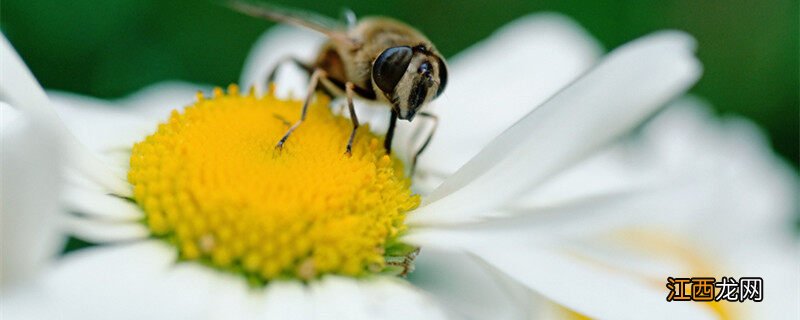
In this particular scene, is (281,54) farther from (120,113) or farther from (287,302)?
(287,302)

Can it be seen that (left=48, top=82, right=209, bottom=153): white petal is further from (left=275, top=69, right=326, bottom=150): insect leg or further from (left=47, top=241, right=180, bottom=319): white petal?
(left=47, top=241, right=180, bottom=319): white petal

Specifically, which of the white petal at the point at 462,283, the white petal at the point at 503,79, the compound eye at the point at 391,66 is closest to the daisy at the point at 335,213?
the compound eye at the point at 391,66

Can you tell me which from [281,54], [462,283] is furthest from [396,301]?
[281,54]

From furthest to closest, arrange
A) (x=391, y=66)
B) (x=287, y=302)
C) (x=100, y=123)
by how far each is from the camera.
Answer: (x=100, y=123), (x=391, y=66), (x=287, y=302)

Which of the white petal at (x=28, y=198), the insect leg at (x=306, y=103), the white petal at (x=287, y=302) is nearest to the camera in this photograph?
the white petal at (x=28, y=198)

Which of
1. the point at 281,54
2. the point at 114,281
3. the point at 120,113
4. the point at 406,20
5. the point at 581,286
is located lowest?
the point at 114,281

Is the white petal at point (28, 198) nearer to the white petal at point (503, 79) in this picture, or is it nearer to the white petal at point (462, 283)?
the white petal at point (462, 283)

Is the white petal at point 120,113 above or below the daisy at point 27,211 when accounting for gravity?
above
